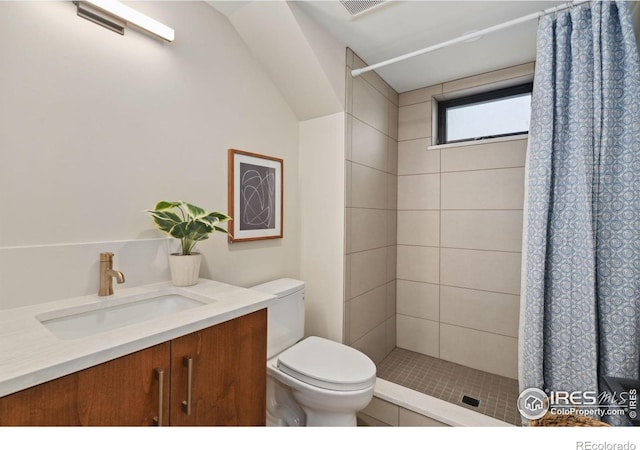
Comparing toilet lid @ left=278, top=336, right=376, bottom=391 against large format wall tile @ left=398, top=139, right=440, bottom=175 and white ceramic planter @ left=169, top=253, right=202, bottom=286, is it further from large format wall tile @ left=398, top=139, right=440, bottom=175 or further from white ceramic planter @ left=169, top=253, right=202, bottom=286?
large format wall tile @ left=398, top=139, right=440, bottom=175

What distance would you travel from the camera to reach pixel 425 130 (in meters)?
2.48

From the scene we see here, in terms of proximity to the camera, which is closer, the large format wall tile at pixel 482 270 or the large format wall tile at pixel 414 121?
the large format wall tile at pixel 482 270

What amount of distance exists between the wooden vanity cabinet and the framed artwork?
74 centimetres

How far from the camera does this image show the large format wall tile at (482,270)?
215 centimetres

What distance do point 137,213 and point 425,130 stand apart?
2133mm

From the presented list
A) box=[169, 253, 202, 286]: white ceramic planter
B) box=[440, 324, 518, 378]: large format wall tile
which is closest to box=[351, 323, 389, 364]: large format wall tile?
box=[440, 324, 518, 378]: large format wall tile

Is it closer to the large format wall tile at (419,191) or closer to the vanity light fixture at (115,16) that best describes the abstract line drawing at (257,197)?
the vanity light fixture at (115,16)

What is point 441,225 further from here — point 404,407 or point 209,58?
point 209,58

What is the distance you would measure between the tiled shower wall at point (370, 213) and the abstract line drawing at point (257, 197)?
1.59 ft

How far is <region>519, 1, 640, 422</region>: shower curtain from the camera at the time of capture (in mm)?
1277

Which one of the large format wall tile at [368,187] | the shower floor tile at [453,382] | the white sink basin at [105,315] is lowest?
the shower floor tile at [453,382]

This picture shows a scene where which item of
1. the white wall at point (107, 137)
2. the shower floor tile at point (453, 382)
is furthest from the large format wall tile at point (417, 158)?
the shower floor tile at point (453, 382)

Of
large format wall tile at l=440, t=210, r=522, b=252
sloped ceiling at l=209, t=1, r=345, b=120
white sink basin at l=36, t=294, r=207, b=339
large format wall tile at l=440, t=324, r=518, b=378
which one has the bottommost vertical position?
large format wall tile at l=440, t=324, r=518, b=378
